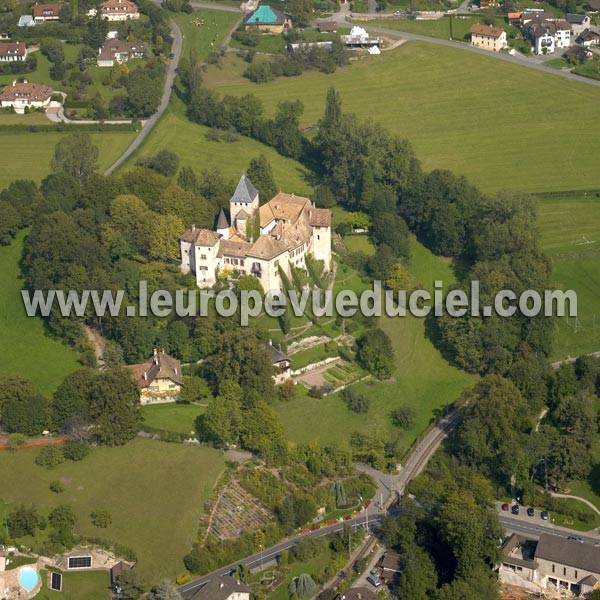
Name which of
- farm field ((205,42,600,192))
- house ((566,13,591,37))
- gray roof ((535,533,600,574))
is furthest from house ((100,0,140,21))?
gray roof ((535,533,600,574))

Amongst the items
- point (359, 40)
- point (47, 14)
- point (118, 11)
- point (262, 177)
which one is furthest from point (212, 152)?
point (47, 14)

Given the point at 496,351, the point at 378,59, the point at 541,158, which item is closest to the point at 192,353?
the point at 496,351

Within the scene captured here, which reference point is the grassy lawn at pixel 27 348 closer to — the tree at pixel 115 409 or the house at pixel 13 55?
the tree at pixel 115 409

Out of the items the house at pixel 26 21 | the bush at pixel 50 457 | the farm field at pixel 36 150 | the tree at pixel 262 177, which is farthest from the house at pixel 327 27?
the bush at pixel 50 457

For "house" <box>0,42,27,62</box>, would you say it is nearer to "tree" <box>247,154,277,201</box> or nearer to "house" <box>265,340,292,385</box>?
"tree" <box>247,154,277,201</box>

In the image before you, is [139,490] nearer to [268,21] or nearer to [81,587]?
[81,587]

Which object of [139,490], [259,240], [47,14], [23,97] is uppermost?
[47,14]

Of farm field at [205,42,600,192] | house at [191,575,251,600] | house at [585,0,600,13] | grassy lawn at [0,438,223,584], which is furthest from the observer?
house at [585,0,600,13]
